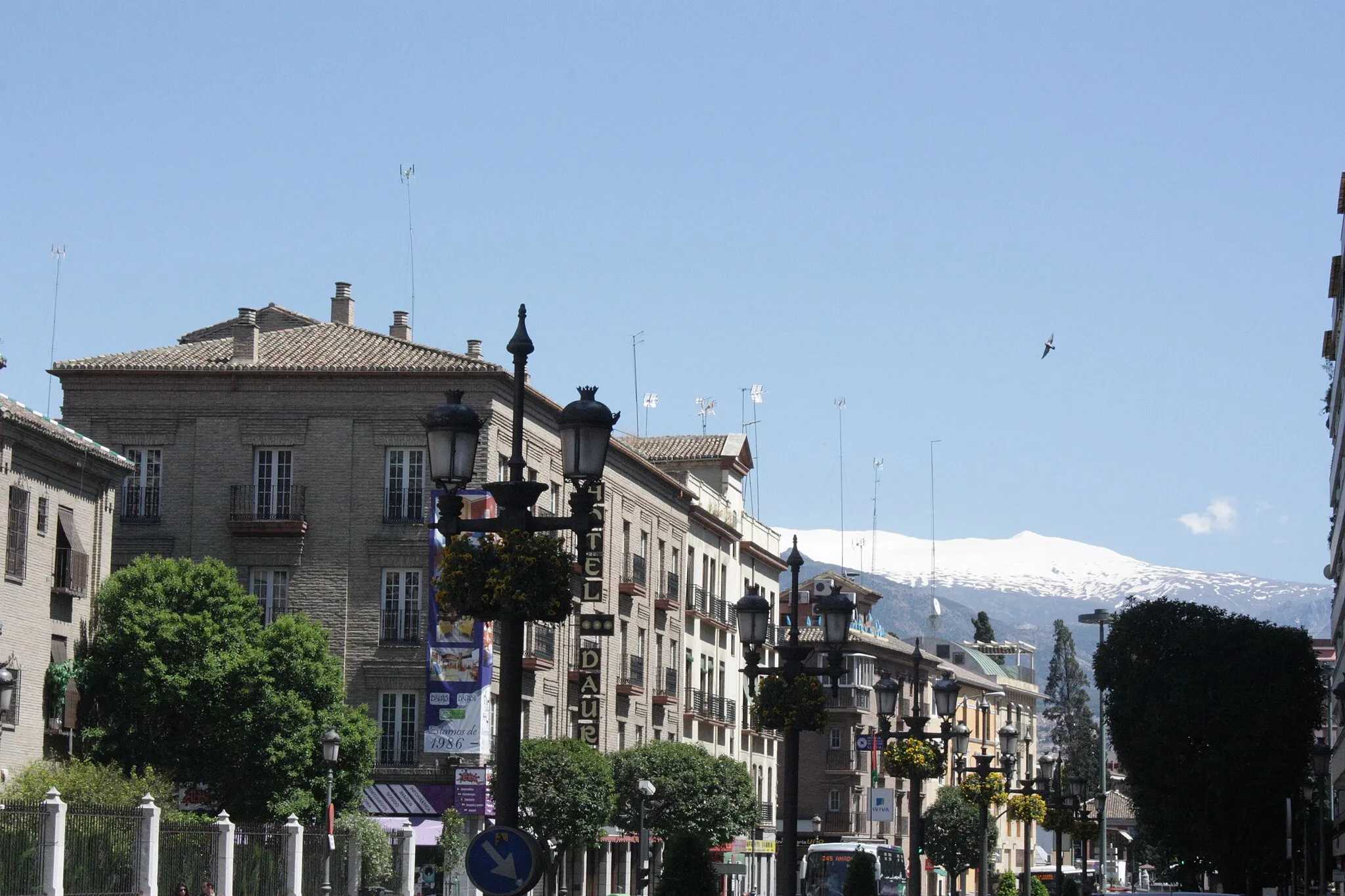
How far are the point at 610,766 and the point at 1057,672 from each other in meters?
103

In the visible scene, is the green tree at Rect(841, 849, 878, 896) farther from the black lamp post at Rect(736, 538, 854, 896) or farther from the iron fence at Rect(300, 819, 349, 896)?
the iron fence at Rect(300, 819, 349, 896)

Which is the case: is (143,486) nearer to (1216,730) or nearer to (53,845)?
(53,845)

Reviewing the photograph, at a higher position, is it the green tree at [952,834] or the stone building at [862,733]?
the stone building at [862,733]

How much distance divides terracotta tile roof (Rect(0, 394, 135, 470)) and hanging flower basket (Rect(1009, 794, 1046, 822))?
28.4 metres

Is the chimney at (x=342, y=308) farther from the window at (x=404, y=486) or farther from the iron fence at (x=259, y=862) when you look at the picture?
the iron fence at (x=259, y=862)

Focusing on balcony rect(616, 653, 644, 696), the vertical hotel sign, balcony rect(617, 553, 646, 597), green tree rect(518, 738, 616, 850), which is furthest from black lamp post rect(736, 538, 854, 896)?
balcony rect(616, 653, 644, 696)

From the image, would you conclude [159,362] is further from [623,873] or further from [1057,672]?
[1057,672]

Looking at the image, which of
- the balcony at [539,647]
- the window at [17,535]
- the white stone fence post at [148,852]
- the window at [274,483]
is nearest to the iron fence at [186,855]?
the white stone fence post at [148,852]

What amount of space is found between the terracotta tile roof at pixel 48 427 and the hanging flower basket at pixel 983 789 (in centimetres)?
2267

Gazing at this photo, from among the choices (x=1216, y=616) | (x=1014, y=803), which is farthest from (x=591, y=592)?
(x=1216, y=616)

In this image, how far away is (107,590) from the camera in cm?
4575

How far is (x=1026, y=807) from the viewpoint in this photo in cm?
5688

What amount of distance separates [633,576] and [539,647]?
992 cm

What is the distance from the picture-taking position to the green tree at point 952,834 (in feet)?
342
